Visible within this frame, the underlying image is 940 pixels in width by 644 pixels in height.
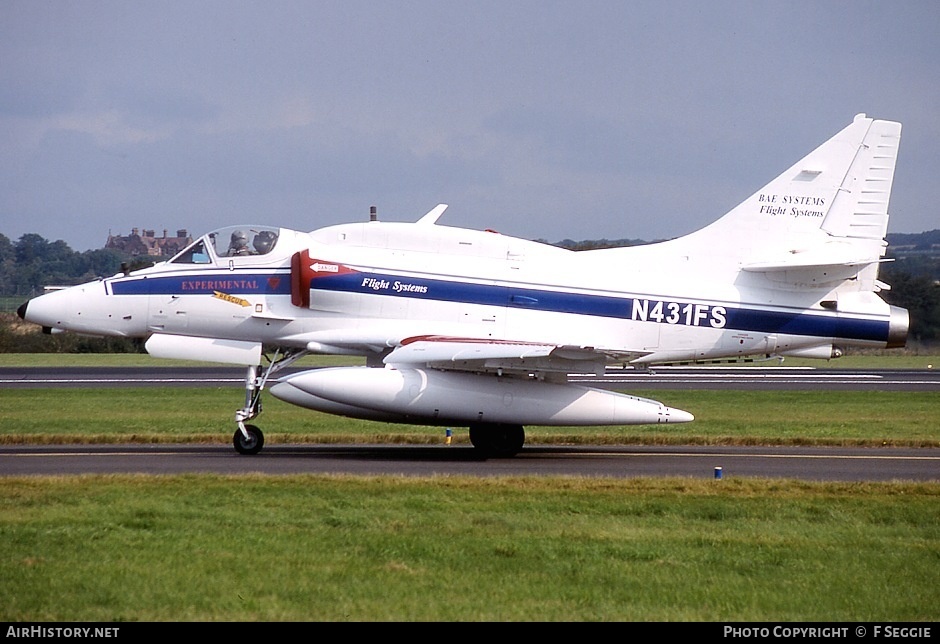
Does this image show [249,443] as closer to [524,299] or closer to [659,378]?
[524,299]

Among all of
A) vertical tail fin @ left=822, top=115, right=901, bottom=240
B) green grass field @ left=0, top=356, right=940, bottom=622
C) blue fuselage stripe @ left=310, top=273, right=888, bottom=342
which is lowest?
green grass field @ left=0, top=356, right=940, bottom=622

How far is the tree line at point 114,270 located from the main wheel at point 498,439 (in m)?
6.26

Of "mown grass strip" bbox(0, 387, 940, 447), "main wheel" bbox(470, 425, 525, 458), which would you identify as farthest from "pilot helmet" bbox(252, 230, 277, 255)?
"main wheel" bbox(470, 425, 525, 458)

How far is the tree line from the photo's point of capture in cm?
3900

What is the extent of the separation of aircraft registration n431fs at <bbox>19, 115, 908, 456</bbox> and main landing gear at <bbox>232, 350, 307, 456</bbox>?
3cm

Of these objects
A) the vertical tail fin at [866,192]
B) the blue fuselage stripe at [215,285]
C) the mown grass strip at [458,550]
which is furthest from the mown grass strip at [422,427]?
the mown grass strip at [458,550]

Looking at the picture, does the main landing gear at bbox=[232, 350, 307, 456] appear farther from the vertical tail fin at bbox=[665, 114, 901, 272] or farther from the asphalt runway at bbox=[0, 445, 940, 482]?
the vertical tail fin at bbox=[665, 114, 901, 272]

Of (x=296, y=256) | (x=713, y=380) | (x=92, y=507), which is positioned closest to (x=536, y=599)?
(x=92, y=507)

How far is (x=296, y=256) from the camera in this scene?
17859mm

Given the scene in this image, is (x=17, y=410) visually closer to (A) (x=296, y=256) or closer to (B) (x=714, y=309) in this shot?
(A) (x=296, y=256)

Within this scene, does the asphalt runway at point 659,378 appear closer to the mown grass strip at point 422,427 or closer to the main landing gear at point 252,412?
the mown grass strip at point 422,427
